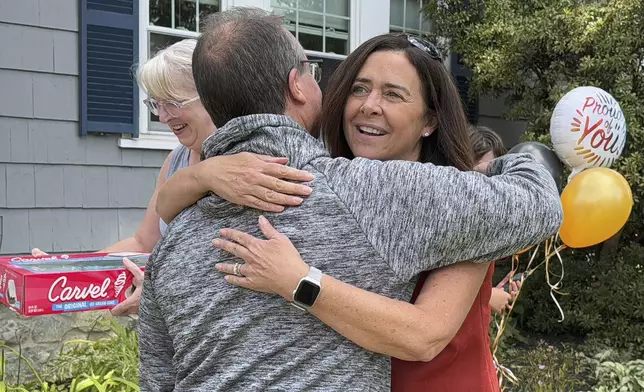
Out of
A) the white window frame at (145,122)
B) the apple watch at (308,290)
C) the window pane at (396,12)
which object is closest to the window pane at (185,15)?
the white window frame at (145,122)

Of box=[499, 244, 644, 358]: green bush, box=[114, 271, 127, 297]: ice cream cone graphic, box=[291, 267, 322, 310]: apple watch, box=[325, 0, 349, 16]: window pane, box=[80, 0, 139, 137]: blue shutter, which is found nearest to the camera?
box=[291, 267, 322, 310]: apple watch

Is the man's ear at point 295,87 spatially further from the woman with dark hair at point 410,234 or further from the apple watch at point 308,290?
the apple watch at point 308,290

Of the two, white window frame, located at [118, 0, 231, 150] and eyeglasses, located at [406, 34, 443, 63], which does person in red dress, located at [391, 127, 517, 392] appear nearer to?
eyeglasses, located at [406, 34, 443, 63]

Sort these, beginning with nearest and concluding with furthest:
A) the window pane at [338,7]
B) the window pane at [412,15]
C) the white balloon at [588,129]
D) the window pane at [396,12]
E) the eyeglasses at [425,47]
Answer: the eyeglasses at [425,47], the white balloon at [588,129], the window pane at [338,7], the window pane at [396,12], the window pane at [412,15]

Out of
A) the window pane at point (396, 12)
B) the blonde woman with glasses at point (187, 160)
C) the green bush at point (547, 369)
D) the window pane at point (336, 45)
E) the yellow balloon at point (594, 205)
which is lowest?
the green bush at point (547, 369)

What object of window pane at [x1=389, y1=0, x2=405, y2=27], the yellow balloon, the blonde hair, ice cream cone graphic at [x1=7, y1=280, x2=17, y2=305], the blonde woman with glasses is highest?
window pane at [x1=389, y1=0, x2=405, y2=27]

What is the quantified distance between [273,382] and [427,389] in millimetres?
332

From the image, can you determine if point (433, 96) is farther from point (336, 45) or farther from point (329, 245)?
point (336, 45)

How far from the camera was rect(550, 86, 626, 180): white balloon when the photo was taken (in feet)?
10.8

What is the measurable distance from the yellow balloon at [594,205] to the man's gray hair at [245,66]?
7.09 feet

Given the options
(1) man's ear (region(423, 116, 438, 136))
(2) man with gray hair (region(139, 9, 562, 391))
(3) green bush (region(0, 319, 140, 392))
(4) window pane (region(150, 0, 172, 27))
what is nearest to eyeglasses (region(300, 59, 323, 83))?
(2) man with gray hair (region(139, 9, 562, 391))

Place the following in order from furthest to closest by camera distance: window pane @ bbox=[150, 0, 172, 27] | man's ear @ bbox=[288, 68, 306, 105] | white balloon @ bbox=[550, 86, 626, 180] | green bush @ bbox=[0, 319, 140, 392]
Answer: window pane @ bbox=[150, 0, 172, 27]
green bush @ bbox=[0, 319, 140, 392]
white balloon @ bbox=[550, 86, 626, 180]
man's ear @ bbox=[288, 68, 306, 105]

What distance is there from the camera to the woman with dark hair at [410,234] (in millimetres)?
1134

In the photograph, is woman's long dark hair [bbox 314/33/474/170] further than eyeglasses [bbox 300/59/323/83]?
Yes
